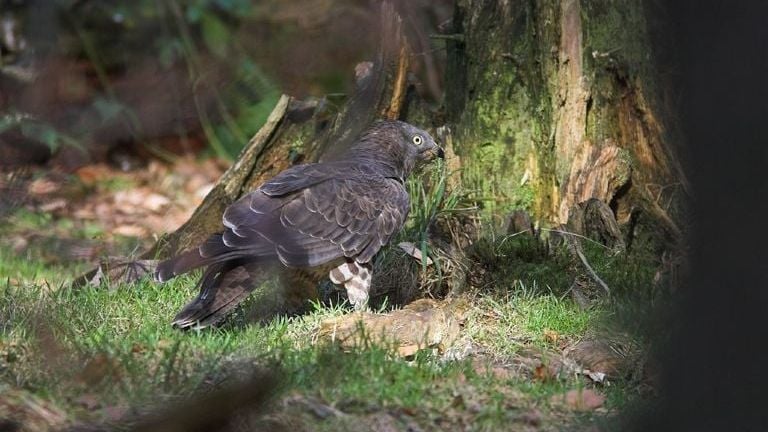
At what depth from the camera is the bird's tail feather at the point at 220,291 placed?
231 inches

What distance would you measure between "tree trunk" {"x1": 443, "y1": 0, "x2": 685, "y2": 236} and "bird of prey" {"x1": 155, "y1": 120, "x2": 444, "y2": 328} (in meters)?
0.69

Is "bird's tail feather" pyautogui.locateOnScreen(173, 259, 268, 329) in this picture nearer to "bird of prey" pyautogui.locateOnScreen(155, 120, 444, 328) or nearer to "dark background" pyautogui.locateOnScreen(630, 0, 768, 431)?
"bird of prey" pyautogui.locateOnScreen(155, 120, 444, 328)

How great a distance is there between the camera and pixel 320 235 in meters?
6.27

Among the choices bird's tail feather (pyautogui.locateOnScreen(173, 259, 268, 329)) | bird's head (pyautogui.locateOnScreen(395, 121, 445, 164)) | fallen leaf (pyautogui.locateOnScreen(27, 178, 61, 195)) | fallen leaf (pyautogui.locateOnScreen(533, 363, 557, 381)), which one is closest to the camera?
fallen leaf (pyautogui.locateOnScreen(27, 178, 61, 195))

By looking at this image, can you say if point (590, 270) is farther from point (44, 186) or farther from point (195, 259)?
point (44, 186)

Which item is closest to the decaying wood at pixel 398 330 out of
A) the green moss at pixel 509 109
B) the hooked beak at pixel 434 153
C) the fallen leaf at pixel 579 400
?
the fallen leaf at pixel 579 400

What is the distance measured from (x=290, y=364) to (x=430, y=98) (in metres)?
7.74

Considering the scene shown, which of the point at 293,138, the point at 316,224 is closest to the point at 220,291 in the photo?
the point at 316,224

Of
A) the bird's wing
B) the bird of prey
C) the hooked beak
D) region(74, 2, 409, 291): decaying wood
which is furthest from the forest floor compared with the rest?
the hooked beak

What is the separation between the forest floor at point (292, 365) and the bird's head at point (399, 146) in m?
1.05

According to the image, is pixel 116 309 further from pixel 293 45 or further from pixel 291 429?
pixel 293 45

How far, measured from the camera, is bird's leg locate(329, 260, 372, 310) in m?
6.45

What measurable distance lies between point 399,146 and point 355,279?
1198 millimetres

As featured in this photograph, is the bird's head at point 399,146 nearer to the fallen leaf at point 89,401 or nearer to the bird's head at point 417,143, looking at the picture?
the bird's head at point 417,143
